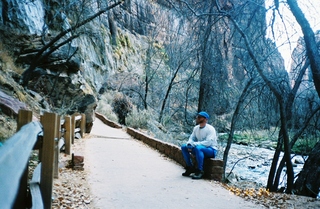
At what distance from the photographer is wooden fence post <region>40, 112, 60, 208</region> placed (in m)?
2.78

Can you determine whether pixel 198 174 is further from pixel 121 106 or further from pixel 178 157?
pixel 121 106

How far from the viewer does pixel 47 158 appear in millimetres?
2787

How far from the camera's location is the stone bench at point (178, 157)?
595 centimetres

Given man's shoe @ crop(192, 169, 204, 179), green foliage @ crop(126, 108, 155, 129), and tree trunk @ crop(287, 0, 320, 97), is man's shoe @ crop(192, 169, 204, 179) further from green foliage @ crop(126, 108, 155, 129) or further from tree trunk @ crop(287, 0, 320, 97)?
green foliage @ crop(126, 108, 155, 129)

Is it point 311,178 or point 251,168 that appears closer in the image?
point 311,178

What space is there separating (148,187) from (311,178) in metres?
3.88

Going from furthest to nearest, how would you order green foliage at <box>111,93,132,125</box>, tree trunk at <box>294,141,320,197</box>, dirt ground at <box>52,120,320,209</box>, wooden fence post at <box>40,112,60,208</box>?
green foliage at <box>111,93,132,125</box> < tree trunk at <box>294,141,320,197</box> < dirt ground at <box>52,120,320,209</box> < wooden fence post at <box>40,112,60,208</box>

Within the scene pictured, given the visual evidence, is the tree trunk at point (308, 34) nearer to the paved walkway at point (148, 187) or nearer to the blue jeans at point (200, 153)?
the blue jeans at point (200, 153)

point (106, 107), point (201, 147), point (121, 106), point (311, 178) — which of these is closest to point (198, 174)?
point (201, 147)

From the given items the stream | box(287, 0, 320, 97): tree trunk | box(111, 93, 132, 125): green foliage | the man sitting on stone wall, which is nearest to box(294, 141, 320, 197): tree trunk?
box(287, 0, 320, 97): tree trunk

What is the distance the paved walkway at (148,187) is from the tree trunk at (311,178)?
243 centimetres

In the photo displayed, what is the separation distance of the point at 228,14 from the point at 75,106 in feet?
25.4

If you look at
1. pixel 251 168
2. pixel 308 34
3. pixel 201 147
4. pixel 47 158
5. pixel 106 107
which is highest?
pixel 308 34

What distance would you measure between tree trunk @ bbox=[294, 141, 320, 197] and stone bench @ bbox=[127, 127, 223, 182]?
7.01 ft
